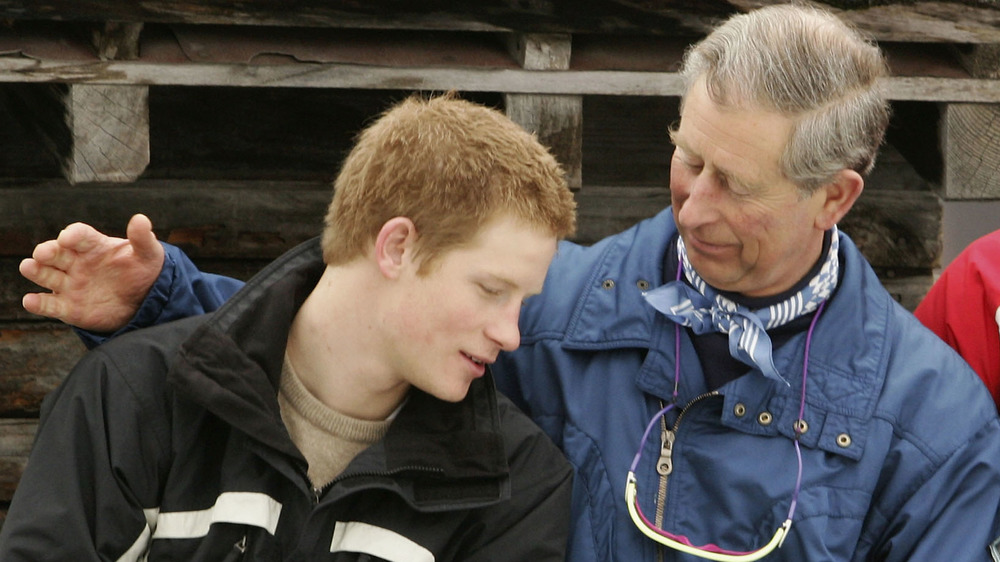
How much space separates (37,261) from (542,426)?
3.58ft

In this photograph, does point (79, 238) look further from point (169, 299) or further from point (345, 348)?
point (345, 348)

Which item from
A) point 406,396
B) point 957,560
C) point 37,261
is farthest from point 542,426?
point 37,261

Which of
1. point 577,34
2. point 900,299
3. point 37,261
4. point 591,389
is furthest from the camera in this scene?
point 900,299

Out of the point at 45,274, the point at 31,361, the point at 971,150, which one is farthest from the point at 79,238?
the point at 971,150

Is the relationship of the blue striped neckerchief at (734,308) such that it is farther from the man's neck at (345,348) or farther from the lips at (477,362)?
the man's neck at (345,348)

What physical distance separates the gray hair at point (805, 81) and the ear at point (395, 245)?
679 mm

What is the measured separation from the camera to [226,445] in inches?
93.9

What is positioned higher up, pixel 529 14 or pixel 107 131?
pixel 529 14

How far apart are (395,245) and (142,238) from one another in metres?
0.48

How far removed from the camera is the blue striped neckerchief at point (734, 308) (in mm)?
2584

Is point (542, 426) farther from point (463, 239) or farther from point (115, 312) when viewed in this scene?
point (115, 312)

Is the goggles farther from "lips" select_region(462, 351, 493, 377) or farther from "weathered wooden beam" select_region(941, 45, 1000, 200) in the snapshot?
"weathered wooden beam" select_region(941, 45, 1000, 200)

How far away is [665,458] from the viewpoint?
259 centimetres

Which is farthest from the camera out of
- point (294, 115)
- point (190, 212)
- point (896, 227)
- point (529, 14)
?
point (896, 227)
